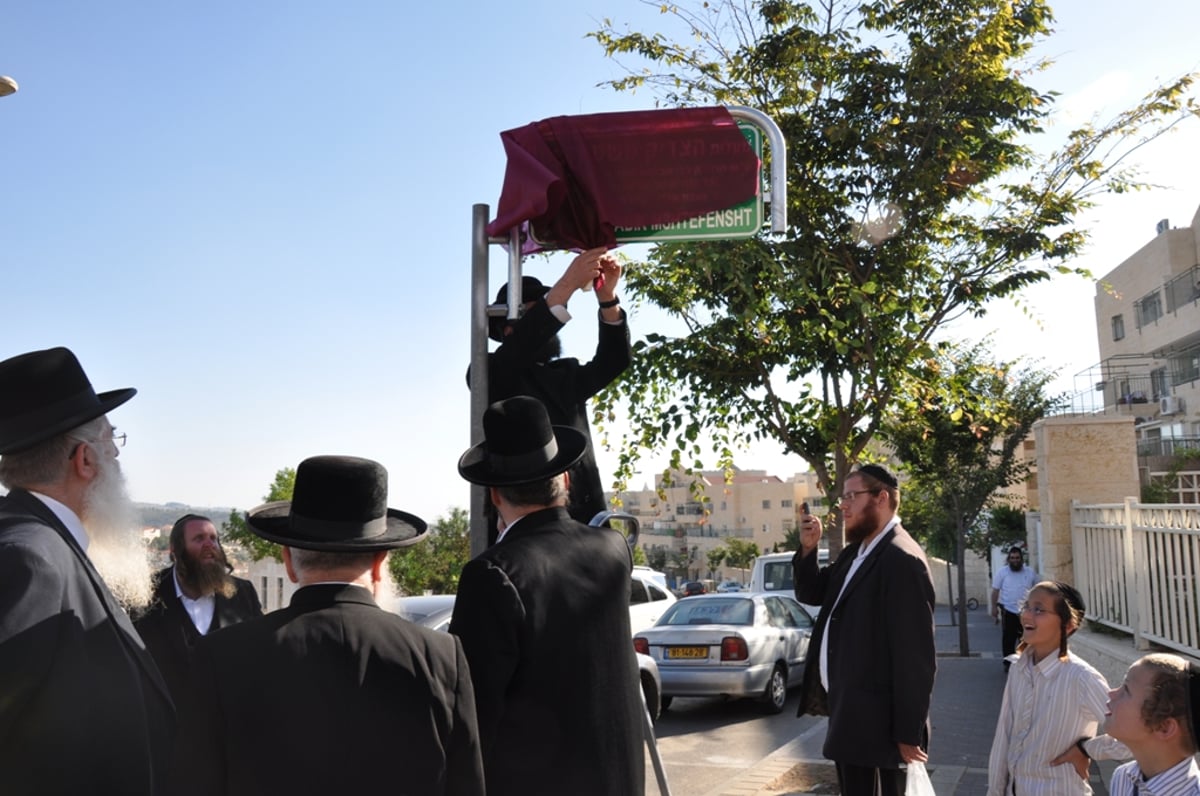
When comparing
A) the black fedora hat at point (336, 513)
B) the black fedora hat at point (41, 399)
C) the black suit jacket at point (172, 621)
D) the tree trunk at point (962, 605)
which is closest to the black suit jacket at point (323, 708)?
the black fedora hat at point (336, 513)

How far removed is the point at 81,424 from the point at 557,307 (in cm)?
142

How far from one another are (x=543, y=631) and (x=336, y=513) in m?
0.67

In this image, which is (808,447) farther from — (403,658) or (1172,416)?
(1172,416)

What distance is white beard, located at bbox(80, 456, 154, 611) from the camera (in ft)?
8.39

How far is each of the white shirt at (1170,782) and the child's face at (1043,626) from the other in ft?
3.81

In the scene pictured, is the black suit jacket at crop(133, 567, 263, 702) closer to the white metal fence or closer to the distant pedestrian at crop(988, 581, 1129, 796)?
the distant pedestrian at crop(988, 581, 1129, 796)

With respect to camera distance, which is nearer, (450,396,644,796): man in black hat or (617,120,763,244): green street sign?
(450,396,644,796): man in black hat

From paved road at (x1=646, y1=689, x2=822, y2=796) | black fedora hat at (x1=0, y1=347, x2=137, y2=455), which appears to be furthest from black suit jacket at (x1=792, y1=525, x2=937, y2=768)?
paved road at (x1=646, y1=689, x2=822, y2=796)

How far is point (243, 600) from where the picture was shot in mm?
5395

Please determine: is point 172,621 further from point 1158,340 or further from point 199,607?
point 1158,340

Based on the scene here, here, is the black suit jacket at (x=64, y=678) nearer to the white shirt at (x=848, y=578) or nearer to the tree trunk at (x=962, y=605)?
the white shirt at (x=848, y=578)

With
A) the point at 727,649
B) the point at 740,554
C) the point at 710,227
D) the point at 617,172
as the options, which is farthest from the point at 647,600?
the point at 740,554

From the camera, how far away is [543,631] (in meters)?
2.68

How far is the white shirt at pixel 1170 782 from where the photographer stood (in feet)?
11.0
